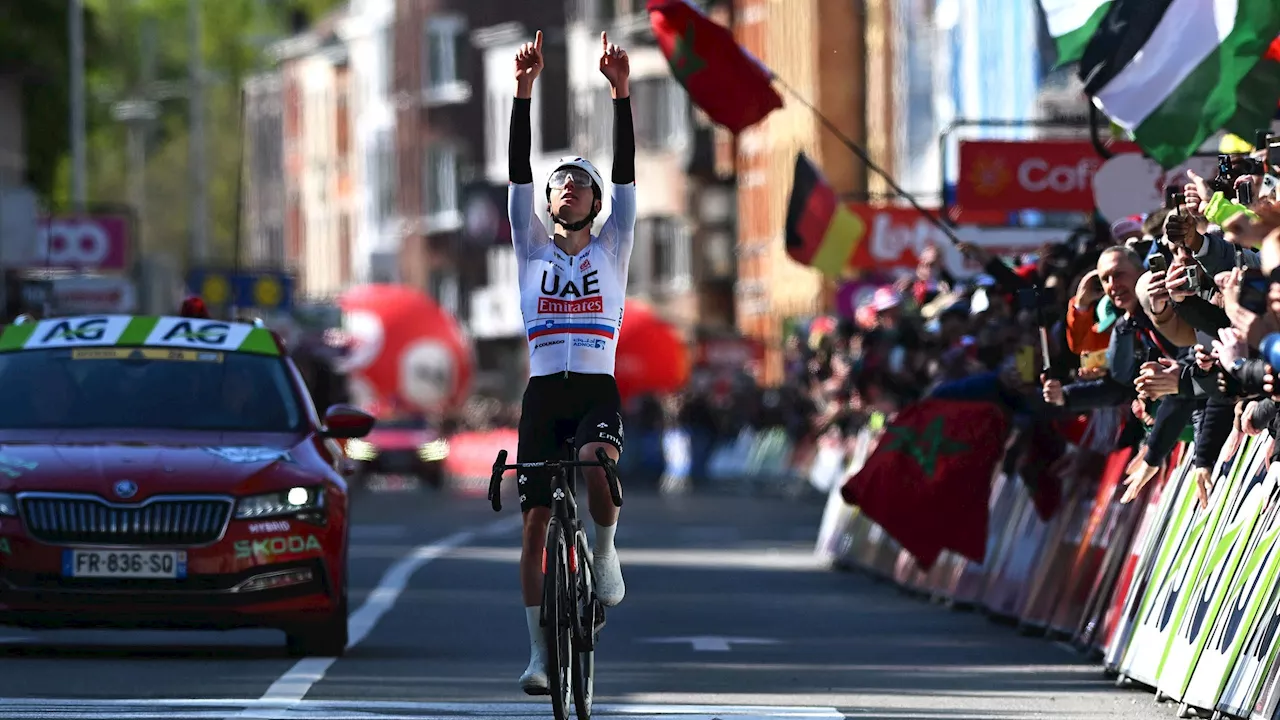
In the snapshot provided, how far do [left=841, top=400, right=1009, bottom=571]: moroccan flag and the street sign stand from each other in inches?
1062

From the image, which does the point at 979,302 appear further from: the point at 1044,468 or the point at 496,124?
the point at 496,124

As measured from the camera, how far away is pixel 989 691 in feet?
49.0

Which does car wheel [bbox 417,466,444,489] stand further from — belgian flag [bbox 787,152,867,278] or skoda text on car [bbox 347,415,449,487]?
belgian flag [bbox 787,152,867,278]

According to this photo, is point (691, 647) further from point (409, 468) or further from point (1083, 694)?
point (409, 468)

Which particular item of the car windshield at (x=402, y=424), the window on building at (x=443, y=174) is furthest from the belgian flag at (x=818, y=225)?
Answer: the window on building at (x=443, y=174)

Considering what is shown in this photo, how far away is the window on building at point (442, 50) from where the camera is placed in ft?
345

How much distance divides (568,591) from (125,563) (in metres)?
4.05

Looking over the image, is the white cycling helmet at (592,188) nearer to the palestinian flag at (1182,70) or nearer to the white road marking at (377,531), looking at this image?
the palestinian flag at (1182,70)

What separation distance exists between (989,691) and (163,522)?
386cm

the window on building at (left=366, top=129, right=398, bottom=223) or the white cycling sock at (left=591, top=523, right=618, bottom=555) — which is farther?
the window on building at (left=366, top=129, right=398, bottom=223)

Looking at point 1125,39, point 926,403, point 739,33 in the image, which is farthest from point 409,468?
point 1125,39

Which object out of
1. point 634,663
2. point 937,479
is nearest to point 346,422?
point 634,663

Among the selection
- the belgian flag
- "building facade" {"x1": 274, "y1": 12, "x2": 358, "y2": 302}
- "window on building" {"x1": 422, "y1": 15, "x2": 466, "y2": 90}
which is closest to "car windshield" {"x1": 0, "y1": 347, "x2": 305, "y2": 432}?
the belgian flag

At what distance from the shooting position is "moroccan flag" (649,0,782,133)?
877 inches
